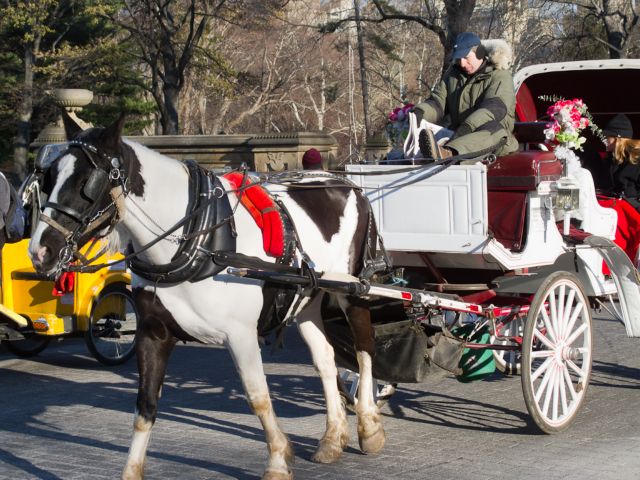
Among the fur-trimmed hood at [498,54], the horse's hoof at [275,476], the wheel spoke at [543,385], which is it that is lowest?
the horse's hoof at [275,476]

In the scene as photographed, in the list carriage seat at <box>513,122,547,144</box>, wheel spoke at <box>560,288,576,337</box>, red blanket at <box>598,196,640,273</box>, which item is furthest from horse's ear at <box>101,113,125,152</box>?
red blanket at <box>598,196,640,273</box>

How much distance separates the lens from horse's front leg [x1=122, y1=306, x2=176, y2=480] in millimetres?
5852

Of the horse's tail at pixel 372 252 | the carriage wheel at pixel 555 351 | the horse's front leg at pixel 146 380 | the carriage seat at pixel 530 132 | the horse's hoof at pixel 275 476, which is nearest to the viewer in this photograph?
the horse's front leg at pixel 146 380

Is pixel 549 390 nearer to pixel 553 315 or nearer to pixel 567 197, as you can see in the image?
pixel 553 315

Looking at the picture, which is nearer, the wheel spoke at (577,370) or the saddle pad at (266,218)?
the saddle pad at (266,218)

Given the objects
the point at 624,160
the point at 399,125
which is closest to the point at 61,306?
the point at 399,125

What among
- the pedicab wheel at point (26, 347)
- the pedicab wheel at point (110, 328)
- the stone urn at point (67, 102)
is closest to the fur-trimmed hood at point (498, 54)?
the pedicab wheel at point (110, 328)

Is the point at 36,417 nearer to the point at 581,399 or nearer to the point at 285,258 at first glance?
the point at 285,258

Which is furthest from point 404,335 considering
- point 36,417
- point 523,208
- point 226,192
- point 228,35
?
point 228,35

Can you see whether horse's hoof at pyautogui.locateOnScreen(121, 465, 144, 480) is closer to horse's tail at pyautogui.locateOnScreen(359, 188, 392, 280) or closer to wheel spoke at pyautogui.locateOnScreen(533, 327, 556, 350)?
horse's tail at pyautogui.locateOnScreen(359, 188, 392, 280)

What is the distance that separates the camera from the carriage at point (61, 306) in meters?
9.97

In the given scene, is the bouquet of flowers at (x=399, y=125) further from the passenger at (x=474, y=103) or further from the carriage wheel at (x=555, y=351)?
the carriage wheel at (x=555, y=351)

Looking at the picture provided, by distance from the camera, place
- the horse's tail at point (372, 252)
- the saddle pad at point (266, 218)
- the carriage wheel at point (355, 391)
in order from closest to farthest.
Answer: the saddle pad at point (266, 218) < the horse's tail at point (372, 252) < the carriage wheel at point (355, 391)

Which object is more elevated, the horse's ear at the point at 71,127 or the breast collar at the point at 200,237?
the horse's ear at the point at 71,127
